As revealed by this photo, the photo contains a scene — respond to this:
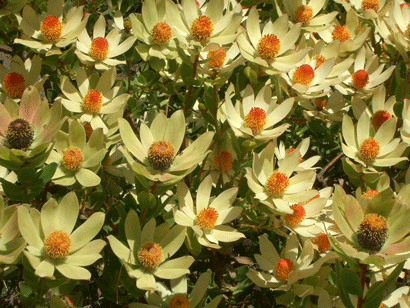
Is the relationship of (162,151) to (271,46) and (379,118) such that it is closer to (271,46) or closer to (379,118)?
(271,46)

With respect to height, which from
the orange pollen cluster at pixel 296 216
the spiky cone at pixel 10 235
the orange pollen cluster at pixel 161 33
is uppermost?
the orange pollen cluster at pixel 161 33

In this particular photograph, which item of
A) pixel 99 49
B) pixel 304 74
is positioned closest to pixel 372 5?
pixel 304 74

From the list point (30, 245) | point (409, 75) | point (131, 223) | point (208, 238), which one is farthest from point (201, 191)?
point (409, 75)

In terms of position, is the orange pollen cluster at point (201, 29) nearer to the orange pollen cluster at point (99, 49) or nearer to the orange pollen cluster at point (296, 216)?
the orange pollen cluster at point (99, 49)

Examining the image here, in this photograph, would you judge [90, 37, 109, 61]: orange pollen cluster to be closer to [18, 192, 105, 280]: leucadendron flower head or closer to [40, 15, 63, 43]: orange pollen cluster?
[40, 15, 63, 43]: orange pollen cluster

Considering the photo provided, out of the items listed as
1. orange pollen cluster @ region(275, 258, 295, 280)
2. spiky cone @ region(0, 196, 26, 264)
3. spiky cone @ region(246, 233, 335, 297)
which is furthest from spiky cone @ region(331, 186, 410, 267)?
spiky cone @ region(0, 196, 26, 264)

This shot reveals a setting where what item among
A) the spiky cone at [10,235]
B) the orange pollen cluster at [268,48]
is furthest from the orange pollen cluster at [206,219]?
the orange pollen cluster at [268,48]
